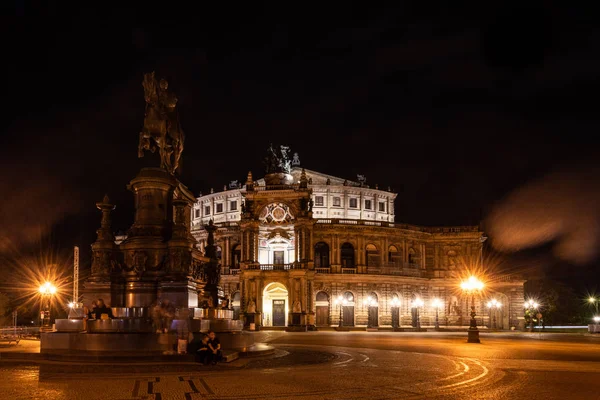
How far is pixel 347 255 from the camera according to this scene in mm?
82875

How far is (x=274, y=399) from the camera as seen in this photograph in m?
13.2

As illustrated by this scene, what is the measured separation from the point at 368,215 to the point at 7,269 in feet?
173

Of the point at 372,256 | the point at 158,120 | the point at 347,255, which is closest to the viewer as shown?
the point at 158,120

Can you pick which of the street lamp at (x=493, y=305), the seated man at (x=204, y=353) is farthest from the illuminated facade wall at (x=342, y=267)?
the seated man at (x=204, y=353)

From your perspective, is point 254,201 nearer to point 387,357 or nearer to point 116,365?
point 387,357

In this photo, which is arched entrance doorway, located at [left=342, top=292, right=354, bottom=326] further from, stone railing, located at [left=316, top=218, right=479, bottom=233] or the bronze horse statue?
the bronze horse statue

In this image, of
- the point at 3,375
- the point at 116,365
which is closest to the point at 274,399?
the point at 116,365

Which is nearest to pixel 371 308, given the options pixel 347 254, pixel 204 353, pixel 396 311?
pixel 396 311

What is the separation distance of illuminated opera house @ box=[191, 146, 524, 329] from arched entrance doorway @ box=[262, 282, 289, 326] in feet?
0.40

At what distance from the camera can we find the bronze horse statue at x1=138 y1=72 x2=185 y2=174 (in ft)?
82.7

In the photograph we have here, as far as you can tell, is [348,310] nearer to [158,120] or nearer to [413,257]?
[413,257]

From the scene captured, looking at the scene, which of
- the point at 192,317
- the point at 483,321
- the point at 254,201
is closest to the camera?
the point at 192,317

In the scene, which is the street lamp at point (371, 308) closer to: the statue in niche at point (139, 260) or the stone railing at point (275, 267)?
the stone railing at point (275, 267)

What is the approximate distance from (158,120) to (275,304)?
2188 inches
